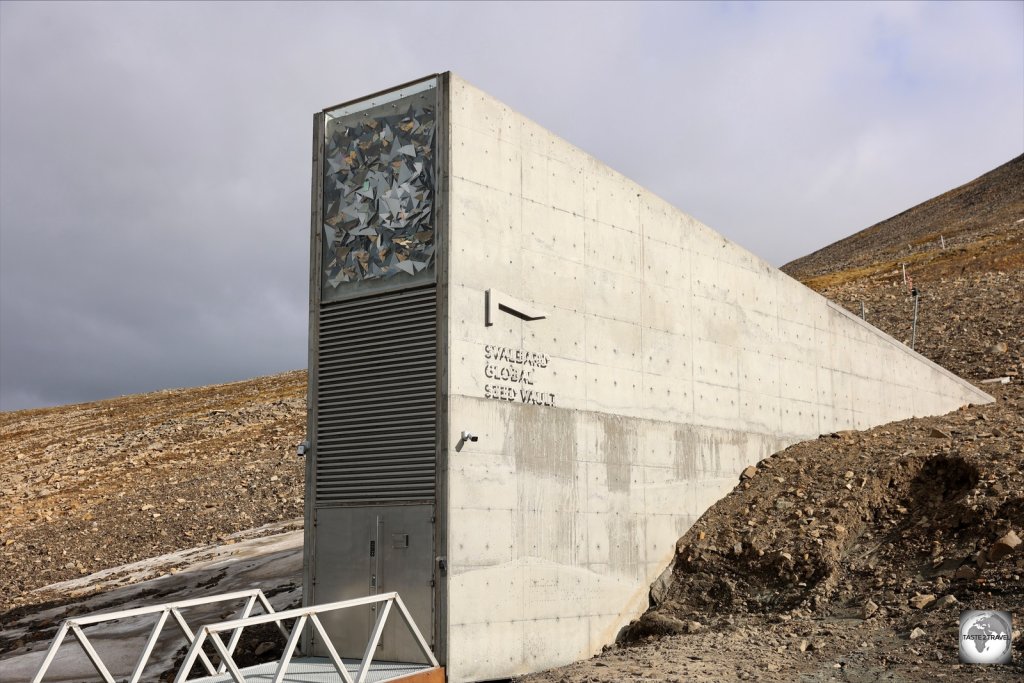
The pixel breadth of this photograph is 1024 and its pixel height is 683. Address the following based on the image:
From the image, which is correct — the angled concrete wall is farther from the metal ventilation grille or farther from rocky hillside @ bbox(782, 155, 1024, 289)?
rocky hillside @ bbox(782, 155, 1024, 289)

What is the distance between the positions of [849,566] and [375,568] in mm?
6726

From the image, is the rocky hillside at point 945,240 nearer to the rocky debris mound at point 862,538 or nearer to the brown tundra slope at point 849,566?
the brown tundra slope at point 849,566

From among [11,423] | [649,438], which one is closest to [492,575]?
[649,438]

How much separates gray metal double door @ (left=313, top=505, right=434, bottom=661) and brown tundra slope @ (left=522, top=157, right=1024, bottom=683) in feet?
5.89

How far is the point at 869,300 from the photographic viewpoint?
39.6m

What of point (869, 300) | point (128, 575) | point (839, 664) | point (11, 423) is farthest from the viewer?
point (11, 423)

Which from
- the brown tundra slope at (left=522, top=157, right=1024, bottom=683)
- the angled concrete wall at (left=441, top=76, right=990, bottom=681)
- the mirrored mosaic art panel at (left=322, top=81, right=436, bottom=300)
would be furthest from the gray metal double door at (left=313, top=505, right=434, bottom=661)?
the mirrored mosaic art panel at (left=322, top=81, right=436, bottom=300)

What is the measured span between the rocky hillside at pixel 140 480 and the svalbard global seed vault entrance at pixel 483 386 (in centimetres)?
1182

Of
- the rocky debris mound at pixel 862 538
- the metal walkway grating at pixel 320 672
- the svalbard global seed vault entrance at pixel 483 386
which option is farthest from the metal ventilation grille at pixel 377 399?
the rocky debris mound at pixel 862 538

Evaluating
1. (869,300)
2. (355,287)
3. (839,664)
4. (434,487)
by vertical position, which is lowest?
(839,664)

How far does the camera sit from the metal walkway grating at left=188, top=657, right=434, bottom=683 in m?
10.7

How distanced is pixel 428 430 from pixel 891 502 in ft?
25.0

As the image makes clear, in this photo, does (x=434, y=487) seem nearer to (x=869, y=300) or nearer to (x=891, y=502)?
(x=891, y=502)

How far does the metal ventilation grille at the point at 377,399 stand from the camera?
11992mm
